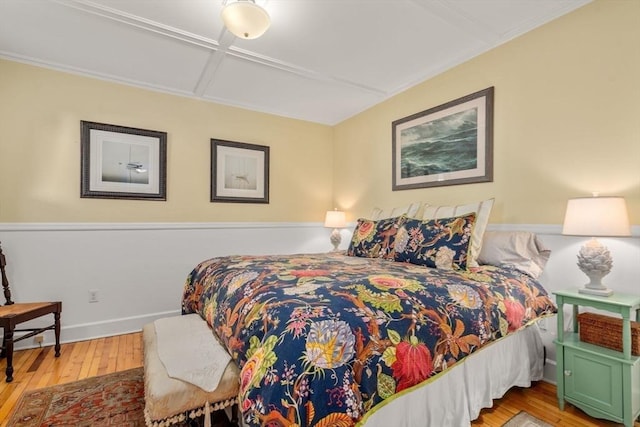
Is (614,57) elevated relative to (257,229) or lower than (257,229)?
elevated

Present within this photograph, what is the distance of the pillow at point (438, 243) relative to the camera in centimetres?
200

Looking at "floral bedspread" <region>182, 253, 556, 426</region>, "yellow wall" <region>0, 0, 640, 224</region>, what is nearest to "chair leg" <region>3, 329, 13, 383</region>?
"yellow wall" <region>0, 0, 640, 224</region>

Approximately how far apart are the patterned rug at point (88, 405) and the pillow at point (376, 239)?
5.02 ft

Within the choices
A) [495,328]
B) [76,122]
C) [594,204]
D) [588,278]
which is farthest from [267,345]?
[76,122]

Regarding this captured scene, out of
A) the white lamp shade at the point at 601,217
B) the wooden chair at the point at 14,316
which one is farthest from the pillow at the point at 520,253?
the wooden chair at the point at 14,316

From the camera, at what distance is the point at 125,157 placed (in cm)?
307

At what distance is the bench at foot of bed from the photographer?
1.18 metres

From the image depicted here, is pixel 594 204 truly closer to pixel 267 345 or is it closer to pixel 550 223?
pixel 550 223

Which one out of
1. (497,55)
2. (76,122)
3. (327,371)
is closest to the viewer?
(327,371)

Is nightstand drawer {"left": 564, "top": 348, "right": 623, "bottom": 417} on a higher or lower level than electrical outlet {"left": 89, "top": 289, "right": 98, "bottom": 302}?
lower

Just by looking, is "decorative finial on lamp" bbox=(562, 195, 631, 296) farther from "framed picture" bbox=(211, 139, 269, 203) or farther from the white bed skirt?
"framed picture" bbox=(211, 139, 269, 203)

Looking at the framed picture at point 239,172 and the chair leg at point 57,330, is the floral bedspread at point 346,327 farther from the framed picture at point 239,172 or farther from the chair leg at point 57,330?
the framed picture at point 239,172

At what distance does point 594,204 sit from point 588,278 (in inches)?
21.1

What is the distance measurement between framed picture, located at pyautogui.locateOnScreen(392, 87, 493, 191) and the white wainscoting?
0.60 metres
